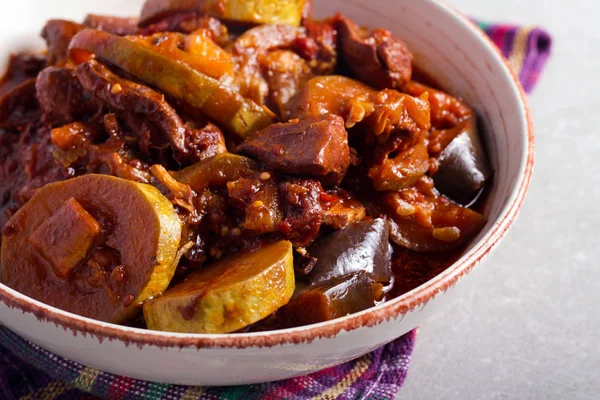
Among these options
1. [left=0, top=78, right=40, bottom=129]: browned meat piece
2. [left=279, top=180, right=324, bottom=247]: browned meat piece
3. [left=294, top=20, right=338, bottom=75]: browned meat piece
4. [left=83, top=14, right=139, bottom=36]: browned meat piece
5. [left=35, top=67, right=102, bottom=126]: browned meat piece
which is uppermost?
[left=294, top=20, right=338, bottom=75]: browned meat piece

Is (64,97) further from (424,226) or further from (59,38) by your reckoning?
(424,226)

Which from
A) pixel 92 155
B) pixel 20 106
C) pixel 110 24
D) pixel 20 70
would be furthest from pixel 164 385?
pixel 20 70

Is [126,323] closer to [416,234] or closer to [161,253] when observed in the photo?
[161,253]

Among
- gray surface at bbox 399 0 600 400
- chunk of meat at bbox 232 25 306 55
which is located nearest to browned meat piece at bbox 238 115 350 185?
chunk of meat at bbox 232 25 306 55

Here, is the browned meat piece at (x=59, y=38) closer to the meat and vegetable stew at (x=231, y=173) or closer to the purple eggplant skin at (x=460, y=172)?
the meat and vegetable stew at (x=231, y=173)

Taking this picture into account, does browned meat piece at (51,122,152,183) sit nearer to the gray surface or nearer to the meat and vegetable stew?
the meat and vegetable stew

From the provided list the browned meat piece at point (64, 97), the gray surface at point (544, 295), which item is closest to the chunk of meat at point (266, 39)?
the browned meat piece at point (64, 97)
